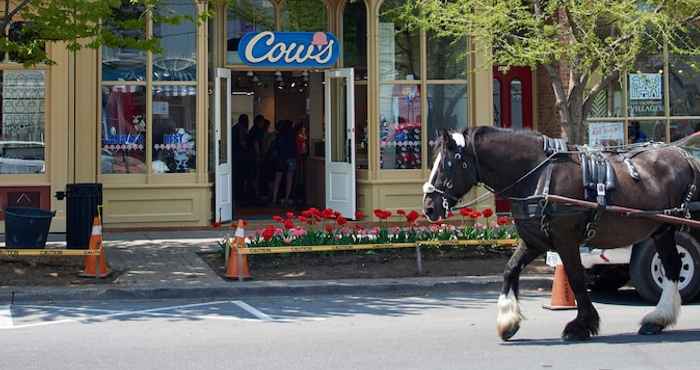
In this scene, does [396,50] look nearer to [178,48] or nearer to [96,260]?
[178,48]

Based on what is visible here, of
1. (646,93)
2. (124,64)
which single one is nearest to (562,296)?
(646,93)

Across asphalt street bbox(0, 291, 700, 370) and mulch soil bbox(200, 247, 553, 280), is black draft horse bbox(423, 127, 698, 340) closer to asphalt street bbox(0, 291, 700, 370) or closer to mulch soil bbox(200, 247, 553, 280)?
asphalt street bbox(0, 291, 700, 370)

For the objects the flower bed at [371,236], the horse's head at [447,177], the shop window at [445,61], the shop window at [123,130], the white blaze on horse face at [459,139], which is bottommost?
the flower bed at [371,236]

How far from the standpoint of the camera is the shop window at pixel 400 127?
1697cm

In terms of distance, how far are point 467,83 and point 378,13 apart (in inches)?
79.9

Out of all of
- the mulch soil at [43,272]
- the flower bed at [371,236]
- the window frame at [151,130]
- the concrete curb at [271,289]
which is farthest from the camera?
the window frame at [151,130]

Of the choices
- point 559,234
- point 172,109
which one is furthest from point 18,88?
point 559,234

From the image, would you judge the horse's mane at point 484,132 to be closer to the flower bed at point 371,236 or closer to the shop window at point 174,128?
the flower bed at point 371,236

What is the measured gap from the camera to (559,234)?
8.05 m

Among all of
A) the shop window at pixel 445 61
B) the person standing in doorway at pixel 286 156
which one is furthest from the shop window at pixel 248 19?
the shop window at pixel 445 61

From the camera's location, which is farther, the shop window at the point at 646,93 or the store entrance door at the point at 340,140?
the shop window at the point at 646,93

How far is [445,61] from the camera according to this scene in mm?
17109

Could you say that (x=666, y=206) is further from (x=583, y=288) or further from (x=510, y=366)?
(x=510, y=366)

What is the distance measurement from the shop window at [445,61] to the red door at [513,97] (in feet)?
5.27
